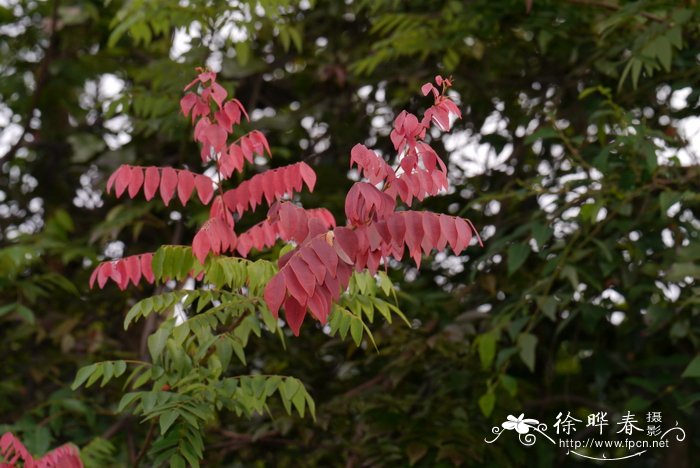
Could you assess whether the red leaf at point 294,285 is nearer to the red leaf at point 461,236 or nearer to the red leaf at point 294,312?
the red leaf at point 294,312

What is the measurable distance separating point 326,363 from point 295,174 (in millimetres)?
1742

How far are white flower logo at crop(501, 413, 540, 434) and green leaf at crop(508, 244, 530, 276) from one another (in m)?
0.52

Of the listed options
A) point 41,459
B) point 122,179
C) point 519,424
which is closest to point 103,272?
point 122,179

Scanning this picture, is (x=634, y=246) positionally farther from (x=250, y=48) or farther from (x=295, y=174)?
(x=250, y=48)

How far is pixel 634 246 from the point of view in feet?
11.2

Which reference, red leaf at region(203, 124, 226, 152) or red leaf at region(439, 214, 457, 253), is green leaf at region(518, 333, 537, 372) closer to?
red leaf at region(439, 214, 457, 253)

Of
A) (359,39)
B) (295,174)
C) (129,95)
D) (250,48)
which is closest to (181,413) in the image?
(295,174)

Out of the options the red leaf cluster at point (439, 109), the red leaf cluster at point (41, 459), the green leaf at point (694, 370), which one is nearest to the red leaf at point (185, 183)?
the red leaf cluster at point (439, 109)

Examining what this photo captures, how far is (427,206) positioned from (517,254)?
747mm

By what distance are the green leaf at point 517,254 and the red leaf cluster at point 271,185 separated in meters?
1.14

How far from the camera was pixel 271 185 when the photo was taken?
2416mm

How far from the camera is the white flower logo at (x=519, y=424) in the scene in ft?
11.2

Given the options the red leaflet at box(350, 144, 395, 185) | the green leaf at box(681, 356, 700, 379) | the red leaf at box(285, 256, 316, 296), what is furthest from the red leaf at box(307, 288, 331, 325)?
the green leaf at box(681, 356, 700, 379)

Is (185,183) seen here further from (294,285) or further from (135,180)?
(294,285)
